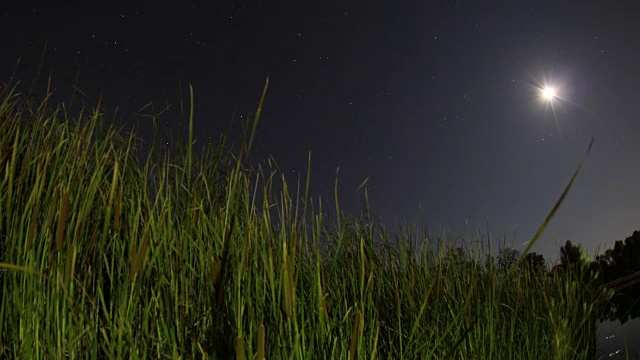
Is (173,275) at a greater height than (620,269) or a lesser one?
lesser

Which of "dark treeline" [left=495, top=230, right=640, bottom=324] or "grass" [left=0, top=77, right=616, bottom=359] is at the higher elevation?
"dark treeline" [left=495, top=230, right=640, bottom=324]

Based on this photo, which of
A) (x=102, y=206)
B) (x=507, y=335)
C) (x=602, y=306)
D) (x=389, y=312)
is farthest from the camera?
(x=602, y=306)

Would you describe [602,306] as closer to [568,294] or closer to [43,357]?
[568,294]

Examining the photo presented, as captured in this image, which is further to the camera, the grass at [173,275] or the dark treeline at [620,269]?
the dark treeline at [620,269]

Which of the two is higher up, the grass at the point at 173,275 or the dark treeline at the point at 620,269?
the dark treeline at the point at 620,269

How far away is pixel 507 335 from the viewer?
336 cm

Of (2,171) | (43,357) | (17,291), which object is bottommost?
(43,357)

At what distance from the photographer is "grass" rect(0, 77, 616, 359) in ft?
4.69

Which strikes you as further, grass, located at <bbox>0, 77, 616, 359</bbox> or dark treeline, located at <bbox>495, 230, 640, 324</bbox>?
dark treeline, located at <bbox>495, 230, 640, 324</bbox>

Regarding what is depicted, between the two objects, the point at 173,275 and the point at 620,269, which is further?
the point at 620,269

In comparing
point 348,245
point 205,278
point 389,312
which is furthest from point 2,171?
point 389,312

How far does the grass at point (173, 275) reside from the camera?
1.43 metres

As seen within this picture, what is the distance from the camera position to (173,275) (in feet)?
5.81

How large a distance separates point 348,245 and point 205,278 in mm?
1252
